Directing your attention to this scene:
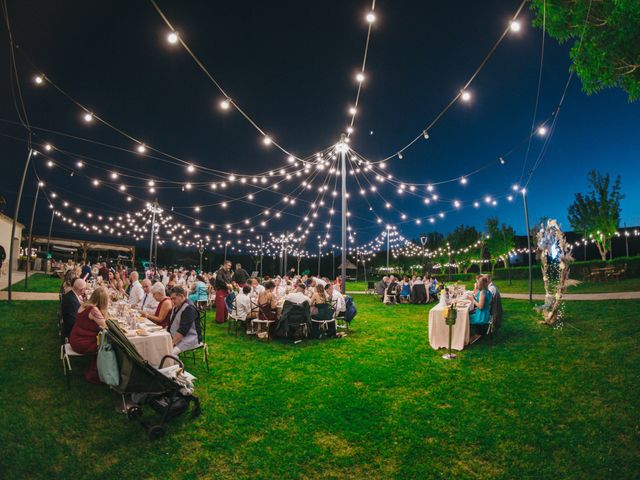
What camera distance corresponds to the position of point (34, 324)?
7.85 metres

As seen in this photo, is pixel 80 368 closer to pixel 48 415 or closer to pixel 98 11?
pixel 48 415

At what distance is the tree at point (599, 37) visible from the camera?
4.99 meters

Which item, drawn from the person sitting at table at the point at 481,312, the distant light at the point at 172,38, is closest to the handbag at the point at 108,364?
the distant light at the point at 172,38

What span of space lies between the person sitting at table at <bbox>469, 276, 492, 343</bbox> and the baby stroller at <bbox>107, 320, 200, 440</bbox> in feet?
17.3

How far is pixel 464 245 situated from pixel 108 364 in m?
36.3

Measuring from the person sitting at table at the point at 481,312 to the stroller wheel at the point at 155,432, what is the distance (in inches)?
219

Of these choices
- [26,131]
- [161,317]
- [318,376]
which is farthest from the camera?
[26,131]

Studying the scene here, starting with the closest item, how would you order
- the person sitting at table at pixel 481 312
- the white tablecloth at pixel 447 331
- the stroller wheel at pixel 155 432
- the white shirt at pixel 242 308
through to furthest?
the stroller wheel at pixel 155 432 < the white tablecloth at pixel 447 331 < the person sitting at table at pixel 481 312 < the white shirt at pixel 242 308

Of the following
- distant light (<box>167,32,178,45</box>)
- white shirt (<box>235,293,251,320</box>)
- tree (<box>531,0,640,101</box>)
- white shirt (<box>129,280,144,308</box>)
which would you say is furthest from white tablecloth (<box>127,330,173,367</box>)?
tree (<box>531,0,640,101</box>)

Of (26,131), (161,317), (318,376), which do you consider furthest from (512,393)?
(26,131)

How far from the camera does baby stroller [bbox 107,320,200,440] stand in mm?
3381

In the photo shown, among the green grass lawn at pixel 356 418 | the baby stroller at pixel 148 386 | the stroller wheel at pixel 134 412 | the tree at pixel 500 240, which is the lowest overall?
the green grass lawn at pixel 356 418

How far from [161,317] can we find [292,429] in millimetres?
3042

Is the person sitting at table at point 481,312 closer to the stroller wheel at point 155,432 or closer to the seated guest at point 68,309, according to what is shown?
the stroller wheel at point 155,432
